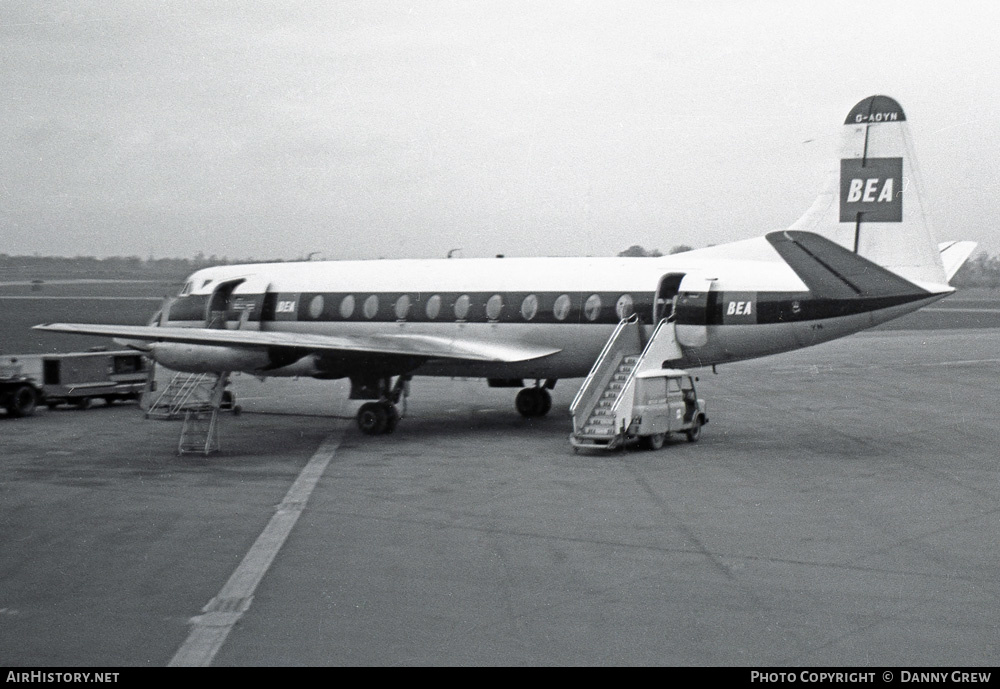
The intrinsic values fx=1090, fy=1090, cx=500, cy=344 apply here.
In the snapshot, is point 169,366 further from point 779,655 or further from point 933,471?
point 779,655

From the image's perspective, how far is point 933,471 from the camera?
2086cm

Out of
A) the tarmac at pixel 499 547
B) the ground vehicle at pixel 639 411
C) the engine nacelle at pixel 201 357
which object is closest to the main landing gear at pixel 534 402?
the tarmac at pixel 499 547

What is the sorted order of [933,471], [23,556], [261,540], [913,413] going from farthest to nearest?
[913,413] < [933,471] < [261,540] < [23,556]

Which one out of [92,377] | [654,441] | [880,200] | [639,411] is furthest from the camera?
[92,377]

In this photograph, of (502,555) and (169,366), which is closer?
(502,555)

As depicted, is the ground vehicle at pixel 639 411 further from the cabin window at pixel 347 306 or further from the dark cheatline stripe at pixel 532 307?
the cabin window at pixel 347 306

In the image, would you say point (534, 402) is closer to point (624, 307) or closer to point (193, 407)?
point (624, 307)

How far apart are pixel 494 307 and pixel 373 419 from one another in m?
4.19

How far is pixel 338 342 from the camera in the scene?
26.6m

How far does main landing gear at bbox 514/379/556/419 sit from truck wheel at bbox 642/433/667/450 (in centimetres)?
665

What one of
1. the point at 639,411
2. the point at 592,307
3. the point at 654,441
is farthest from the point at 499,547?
the point at 592,307

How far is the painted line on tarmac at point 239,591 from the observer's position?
10.1 meters

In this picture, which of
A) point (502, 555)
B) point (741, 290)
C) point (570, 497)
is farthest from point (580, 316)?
point (502, 555)
